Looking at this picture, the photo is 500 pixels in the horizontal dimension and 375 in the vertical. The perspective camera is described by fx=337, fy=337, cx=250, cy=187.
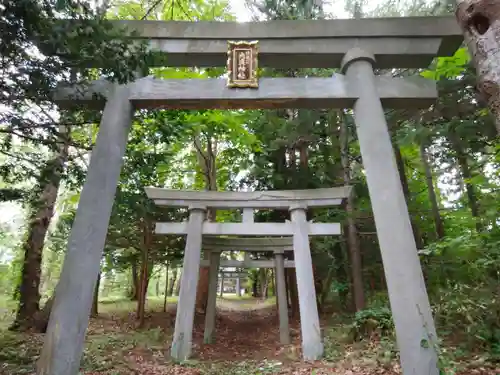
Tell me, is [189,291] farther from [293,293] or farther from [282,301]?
[293,293]

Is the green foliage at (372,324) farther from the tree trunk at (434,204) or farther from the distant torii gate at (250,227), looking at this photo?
the tree trunk at (434,204)

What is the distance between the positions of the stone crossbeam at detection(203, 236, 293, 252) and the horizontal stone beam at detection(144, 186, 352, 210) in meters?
1.93

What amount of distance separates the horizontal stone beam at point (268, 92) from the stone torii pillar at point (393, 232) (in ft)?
0.86

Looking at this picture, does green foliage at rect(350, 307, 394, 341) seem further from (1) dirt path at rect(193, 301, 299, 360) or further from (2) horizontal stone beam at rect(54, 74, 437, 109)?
(2) horizontal stone beam at rect(54, 74, 437, 109)

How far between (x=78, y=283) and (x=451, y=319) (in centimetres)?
570

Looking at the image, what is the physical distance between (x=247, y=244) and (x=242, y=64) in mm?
6420

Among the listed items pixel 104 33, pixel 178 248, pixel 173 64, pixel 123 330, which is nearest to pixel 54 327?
pixel 104 33

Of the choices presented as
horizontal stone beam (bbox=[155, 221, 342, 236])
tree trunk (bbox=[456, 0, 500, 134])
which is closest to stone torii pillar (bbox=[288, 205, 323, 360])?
horizontal stone beam (bbox=[155, 221, 342, 236])

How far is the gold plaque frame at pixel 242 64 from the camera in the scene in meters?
4.89

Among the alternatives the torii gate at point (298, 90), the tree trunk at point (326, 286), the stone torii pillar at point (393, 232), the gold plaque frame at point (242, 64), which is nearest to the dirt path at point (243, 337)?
the tree trunk at point (326, 286)

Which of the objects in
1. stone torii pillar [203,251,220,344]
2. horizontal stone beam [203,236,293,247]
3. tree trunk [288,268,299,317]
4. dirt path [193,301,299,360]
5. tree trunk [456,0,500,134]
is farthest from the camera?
tree trunk [288,268,299,317]

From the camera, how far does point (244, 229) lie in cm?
817

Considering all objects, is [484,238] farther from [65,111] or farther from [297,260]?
[65,111]

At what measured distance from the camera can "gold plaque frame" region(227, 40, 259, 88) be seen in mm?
4895
